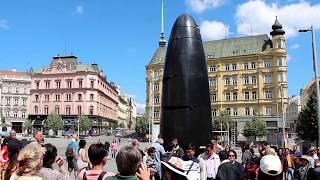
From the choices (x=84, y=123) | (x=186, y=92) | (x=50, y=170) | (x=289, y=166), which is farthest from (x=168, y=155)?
(x=84, y=123)

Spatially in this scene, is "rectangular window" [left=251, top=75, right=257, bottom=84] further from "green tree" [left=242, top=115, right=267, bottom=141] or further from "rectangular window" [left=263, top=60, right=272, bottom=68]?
"green tree" [left=242, top=115, right=267, bottom=141]

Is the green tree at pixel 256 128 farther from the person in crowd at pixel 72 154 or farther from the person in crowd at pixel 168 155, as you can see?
the person in crowd at pixel 168 155

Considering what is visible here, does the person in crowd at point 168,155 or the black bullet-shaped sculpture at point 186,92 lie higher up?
the black bullet-shaped sculpture at point 186,92

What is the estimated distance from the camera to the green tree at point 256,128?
72688 millimetres

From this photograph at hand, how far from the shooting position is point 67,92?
4043 inches

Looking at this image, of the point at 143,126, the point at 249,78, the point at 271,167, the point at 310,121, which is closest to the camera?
the point at 271,167

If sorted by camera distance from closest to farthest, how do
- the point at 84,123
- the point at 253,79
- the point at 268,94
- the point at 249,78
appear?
the point at 268,94 → the point at 253,79 → the point at 249,78 → the point at 84,123

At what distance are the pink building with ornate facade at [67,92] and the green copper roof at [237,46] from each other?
1985 cm

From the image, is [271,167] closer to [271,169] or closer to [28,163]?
[271,169]

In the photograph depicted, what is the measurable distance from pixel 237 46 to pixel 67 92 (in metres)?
44.3

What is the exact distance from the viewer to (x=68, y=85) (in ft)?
338

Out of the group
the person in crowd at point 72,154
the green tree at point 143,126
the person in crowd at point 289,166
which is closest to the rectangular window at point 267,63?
the green tree at point 143,126

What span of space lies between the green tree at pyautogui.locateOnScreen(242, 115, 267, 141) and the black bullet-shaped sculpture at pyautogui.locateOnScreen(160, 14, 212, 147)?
2382 inches

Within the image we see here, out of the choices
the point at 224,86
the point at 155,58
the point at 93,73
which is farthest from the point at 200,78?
the point at 93,73
